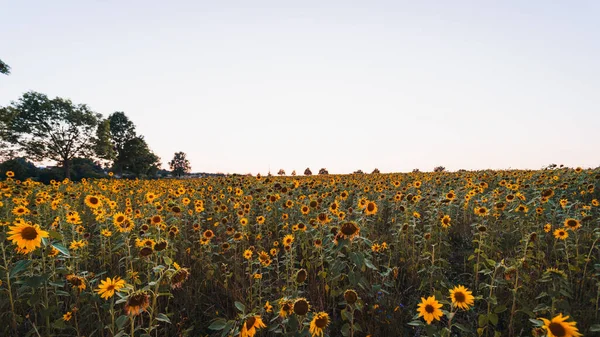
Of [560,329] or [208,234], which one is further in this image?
[208,234]

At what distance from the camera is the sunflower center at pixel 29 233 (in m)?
2.66

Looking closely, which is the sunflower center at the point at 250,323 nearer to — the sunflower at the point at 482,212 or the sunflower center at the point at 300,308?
the sunflower center at the point at 300,308

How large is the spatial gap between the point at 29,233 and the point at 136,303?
128 centimetres

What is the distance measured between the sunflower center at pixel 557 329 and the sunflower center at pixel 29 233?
12.7ft

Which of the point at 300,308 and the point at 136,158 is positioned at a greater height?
the point at 136,158

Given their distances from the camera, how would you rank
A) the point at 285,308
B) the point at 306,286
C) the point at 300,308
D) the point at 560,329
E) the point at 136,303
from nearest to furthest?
the point at 560,329 < the point at 136,303 < the point at 300,308 < the point at 285,308 < the point at 306,286

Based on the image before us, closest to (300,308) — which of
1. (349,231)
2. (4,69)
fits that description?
(349,231)

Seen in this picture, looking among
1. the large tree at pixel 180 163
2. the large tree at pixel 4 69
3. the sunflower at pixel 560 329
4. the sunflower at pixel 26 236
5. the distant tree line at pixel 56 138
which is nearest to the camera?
the sunflower at pixel 560 329

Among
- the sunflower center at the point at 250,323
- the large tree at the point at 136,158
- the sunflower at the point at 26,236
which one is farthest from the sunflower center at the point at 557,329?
the large tree at the point at 136,158

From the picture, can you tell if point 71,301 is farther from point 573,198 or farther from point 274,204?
point 573,198

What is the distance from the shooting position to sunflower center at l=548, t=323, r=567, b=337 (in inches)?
79.0

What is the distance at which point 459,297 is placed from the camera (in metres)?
2.66

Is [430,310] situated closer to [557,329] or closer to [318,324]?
[557,329]

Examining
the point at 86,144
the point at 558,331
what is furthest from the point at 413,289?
the point at 86,144
